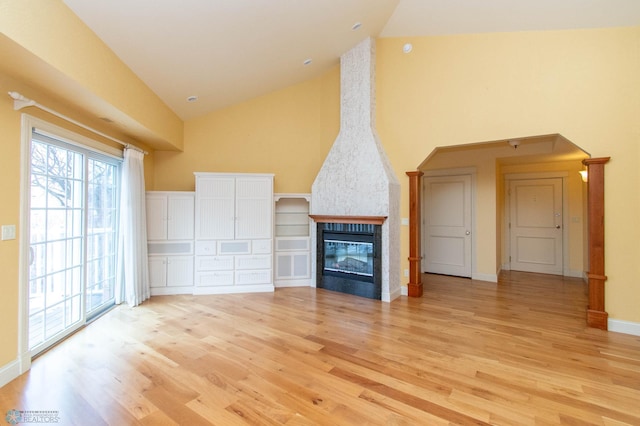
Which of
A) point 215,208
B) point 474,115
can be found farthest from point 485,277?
point 215,208

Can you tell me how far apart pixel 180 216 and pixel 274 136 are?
7.46 ft

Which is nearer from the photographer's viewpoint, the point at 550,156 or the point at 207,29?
the point at 207,29

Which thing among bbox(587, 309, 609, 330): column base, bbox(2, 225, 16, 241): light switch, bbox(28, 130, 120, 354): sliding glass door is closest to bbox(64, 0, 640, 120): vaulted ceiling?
bbox(28, 130, 120, 354): sliding glass door

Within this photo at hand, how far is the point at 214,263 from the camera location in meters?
4.73

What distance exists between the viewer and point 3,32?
179cm

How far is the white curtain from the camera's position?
4.05m

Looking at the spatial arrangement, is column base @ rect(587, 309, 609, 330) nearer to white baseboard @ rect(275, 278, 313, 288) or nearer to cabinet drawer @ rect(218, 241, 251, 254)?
white baseboard @ rect(275, 278, 313, 288)

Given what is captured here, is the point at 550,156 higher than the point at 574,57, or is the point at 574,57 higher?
the point at 574,57

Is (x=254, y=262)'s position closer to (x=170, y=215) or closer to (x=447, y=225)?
(x=170, y=215)

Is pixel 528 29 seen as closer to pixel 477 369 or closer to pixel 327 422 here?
pixel 477 369

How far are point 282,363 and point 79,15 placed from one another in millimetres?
3463

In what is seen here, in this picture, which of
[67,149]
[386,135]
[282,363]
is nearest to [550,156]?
[386,135]

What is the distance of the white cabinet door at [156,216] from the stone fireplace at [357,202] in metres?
2.45

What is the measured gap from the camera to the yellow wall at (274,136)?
212 inches
